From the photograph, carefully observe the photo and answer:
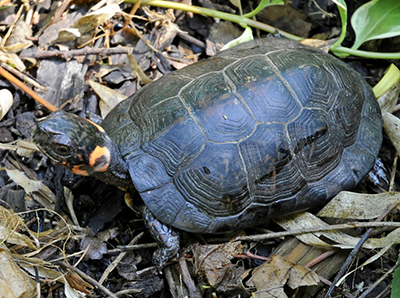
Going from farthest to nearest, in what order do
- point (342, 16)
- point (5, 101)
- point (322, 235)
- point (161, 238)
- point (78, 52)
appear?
point (78, 52) → point (342, 16) → point (5, 101) → point (322, 235) → point (161, 238)

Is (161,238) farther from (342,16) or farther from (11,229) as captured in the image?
(342,16)

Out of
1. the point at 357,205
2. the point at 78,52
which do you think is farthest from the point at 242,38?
the point at 357,205

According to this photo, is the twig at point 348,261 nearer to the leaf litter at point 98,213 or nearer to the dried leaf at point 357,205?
the leaf litter at point 98,213

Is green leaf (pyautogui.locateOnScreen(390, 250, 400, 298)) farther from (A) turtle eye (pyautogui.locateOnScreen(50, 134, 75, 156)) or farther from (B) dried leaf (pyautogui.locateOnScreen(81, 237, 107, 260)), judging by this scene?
(A) turtle eye (pyautogui.locateOnScreen(50, 134, 75, 156))

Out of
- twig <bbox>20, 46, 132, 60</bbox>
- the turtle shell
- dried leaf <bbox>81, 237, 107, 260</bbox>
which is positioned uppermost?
twig <bbox>20, 46, 132, 60</bbox>

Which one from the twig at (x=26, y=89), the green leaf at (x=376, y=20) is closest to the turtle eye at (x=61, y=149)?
the twig at (x=26, y=89)

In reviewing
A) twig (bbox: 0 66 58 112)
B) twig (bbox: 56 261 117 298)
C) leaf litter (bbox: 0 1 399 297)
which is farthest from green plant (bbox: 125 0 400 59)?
twig (bbox: 56 261 117 298)

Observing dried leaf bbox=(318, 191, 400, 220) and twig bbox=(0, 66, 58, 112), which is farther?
twig bbox=(0, 66, 58, 112)

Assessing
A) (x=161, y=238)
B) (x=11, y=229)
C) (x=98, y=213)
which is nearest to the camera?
(x=11, y=229)
